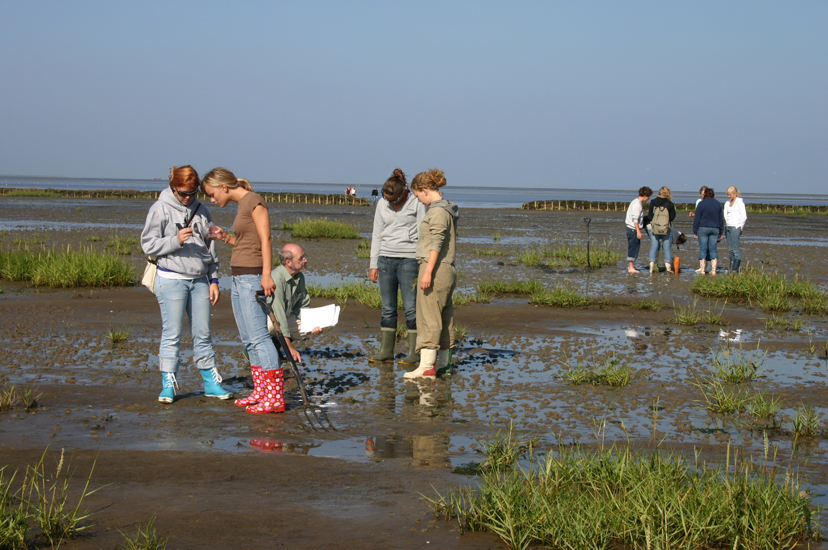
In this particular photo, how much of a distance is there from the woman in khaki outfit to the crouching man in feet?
3.60

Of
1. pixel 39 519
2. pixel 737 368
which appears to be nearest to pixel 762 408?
pixel 737 368

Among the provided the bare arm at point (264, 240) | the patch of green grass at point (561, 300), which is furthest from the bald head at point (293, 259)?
the patch of green grass at point (561, 300)

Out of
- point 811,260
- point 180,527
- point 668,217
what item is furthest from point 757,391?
point 811,260

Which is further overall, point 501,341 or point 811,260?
point 811,260

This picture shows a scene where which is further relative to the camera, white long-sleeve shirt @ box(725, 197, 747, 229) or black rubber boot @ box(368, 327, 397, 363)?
white long-sleeve shirt @ box(725, 197, 747, 229)

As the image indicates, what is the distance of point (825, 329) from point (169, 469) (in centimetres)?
964

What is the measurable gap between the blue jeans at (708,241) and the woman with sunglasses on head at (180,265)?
12917mm

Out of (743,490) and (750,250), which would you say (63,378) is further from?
(750,250)

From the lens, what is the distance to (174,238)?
6070mm

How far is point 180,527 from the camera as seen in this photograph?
3.84m

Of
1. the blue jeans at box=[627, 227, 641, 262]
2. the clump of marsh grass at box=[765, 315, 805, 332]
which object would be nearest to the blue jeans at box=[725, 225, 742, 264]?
the blue jeans at box=[627, 227, 641, 262]

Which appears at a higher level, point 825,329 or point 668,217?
point 668,217

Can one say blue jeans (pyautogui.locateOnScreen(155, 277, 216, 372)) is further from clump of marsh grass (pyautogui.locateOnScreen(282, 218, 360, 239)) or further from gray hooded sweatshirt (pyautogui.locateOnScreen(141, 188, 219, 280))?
clump of marsh grass (pyautogui.locateOnScreen(282, 218, 360, 239))

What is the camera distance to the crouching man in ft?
22.6
